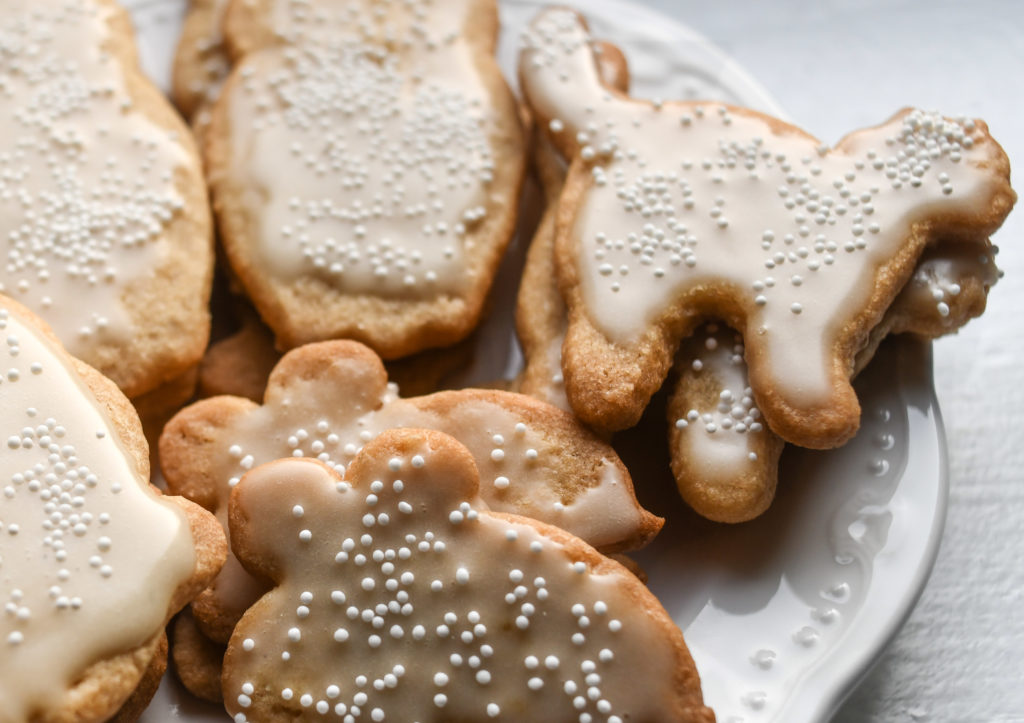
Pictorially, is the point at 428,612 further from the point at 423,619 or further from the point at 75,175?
the point at 75,175

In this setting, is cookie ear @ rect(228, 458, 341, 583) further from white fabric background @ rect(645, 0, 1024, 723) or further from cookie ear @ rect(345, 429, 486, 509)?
white fabric background @ rect(645, 0, 1024, 723)

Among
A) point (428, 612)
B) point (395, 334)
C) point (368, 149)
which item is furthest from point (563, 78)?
point (428, 612)

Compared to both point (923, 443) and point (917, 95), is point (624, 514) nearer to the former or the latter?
point (923, 443)

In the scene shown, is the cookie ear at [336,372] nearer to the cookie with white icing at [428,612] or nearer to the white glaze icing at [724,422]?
the cookie with white icing at [428,612]

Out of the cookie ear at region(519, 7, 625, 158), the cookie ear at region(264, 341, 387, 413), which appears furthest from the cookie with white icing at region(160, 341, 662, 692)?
the cookie ear at region(519, 7, 625, 158)

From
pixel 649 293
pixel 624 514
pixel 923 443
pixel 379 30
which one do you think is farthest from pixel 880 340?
pixel 379 30

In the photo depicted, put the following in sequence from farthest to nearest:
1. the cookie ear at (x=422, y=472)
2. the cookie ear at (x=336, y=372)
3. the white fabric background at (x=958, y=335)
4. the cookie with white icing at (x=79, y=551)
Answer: the white fabric background at (x=958, y=335), the cookie ear at (x=336, y=372), the cookie ear at (x=422, y=472), the cookie with white icing at (x=79, y=551)

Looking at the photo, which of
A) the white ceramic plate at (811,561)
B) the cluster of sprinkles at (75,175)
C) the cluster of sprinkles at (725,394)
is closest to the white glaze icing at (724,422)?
the cluster of sprinkles at (725,394)
